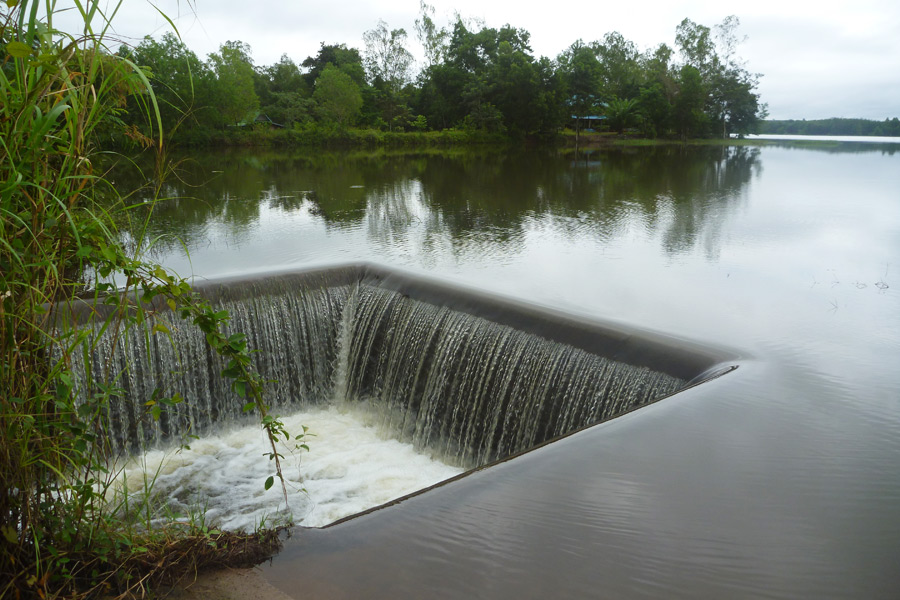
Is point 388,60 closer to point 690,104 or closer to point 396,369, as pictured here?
point 690,104

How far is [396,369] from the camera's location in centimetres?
595

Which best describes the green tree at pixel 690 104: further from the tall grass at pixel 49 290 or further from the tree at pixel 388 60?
the tall grass at pixel 49 290

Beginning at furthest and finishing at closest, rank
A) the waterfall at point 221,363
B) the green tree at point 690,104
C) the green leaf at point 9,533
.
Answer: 1. the green tree at point 690,104
2. the waterfall at point 221,363
3. the green leaf at point 9,533

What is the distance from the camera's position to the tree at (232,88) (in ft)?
117

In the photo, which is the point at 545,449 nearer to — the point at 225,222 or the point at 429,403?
the point at 429,403

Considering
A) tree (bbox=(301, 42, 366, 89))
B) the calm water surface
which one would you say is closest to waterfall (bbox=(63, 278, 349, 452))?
the calm water surface

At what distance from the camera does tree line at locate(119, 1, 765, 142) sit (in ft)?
124

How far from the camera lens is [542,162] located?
77.2ft

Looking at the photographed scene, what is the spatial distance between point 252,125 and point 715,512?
3846 centimetres

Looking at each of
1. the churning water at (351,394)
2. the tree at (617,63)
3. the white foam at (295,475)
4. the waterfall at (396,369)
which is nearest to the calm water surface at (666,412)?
the waterfall at (396,369)

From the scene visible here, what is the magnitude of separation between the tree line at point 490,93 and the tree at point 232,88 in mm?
71

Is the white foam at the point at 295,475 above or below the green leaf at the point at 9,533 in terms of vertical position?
below

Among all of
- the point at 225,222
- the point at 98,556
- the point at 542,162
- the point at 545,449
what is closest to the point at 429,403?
the point at 545,449

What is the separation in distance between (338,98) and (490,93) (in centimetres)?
926
